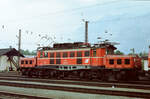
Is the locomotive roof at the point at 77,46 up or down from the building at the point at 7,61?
up

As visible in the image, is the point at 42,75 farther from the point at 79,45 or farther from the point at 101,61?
the point at 101,61

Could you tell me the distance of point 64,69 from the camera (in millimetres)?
23531

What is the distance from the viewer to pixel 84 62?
22000 millimetres

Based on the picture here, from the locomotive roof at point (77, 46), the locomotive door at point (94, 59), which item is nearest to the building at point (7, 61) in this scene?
the locomotive roof at point (77, 46)

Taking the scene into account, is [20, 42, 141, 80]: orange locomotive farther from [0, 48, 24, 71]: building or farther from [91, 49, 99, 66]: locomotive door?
[0, 48, 24, 71]: building

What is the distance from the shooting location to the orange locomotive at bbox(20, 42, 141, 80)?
19.9 meters

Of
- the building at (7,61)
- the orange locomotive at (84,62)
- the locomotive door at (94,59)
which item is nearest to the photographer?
the orange locomotive at (84,62)

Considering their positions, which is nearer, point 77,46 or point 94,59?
point 94,59

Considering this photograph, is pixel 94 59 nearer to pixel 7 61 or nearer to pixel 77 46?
pixel 77 46

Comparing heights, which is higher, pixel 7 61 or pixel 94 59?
pixel 94 59

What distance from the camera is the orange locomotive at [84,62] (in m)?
19.9

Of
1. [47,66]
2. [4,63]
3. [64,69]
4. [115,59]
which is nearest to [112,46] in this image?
[115,59]

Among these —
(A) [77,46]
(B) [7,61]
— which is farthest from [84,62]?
(B) [7,61]

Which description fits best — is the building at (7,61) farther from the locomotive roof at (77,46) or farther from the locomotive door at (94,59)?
the locomotive door at (94,59)
